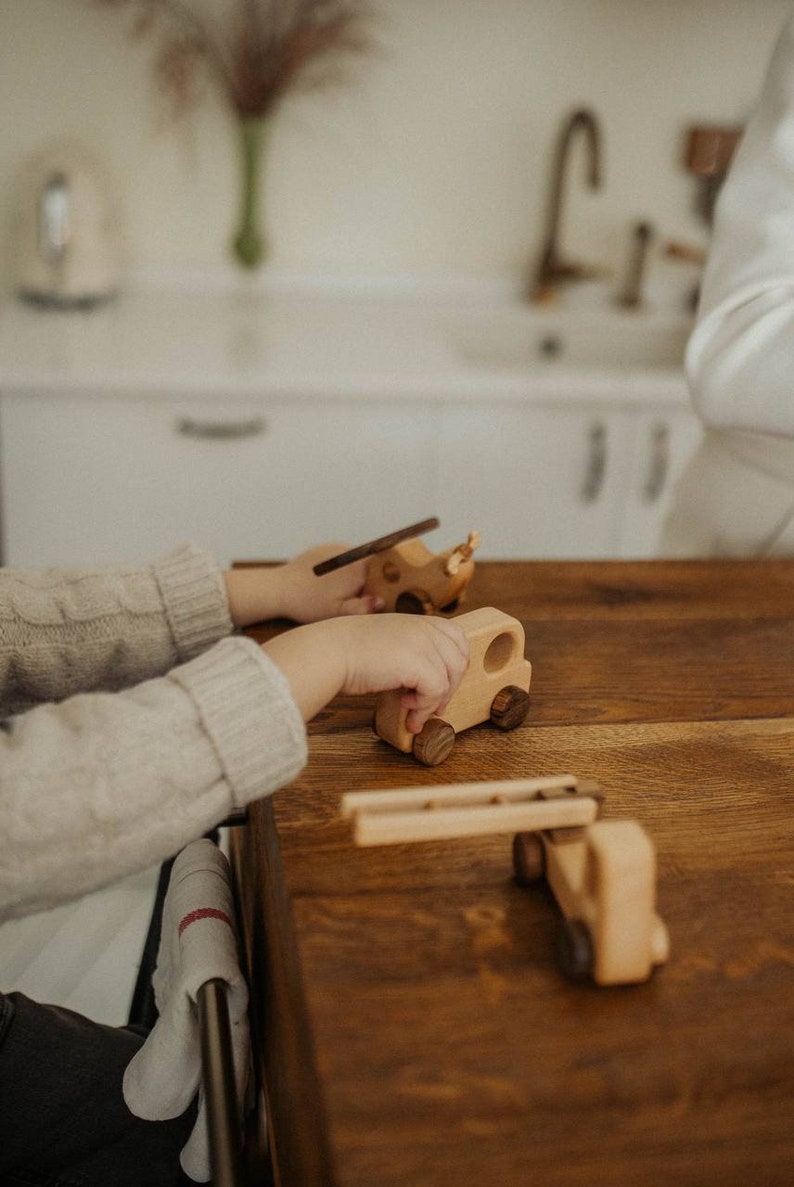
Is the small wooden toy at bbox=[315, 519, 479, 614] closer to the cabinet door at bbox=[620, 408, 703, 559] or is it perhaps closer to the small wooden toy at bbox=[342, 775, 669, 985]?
the small wooden toy at bbox=[342, 775, 669, 985]

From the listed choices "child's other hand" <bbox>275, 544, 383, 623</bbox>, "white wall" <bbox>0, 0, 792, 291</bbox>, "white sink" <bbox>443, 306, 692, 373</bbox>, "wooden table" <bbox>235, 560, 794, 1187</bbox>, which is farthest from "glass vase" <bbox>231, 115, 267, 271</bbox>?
"wooden table" <bbox>235, 560, 794, 1187</bbox>

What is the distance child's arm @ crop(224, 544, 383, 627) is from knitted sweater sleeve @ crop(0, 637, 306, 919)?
9.6 inches

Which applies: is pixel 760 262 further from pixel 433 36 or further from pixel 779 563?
pixel 433 36

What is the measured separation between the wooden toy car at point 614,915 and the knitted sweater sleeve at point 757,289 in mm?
674

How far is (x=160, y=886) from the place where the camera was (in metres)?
0.89

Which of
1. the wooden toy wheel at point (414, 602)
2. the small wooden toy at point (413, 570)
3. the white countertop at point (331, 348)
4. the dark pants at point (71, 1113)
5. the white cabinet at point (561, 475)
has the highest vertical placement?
the white countertop at point (331, 348)

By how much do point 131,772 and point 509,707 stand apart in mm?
273

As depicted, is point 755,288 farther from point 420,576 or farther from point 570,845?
point 570,845

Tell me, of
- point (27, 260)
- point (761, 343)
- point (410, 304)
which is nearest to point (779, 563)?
point (761, 343)

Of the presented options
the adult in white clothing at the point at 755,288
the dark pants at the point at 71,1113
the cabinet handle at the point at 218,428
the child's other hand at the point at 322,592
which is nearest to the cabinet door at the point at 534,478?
the cabinet handle at the point at 218,428

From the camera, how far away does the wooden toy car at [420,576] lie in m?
0.88

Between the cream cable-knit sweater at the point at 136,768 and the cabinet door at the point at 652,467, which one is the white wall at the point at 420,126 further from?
the cream cable-knit sweater at the point at 136,768

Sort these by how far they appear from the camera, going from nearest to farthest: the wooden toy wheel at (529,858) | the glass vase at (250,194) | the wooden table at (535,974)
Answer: the wooden table at (535,974) < the wooden toy wheel at (529,858) < the glass vase at (250,194)

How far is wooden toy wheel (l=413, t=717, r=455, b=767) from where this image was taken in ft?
2.38
